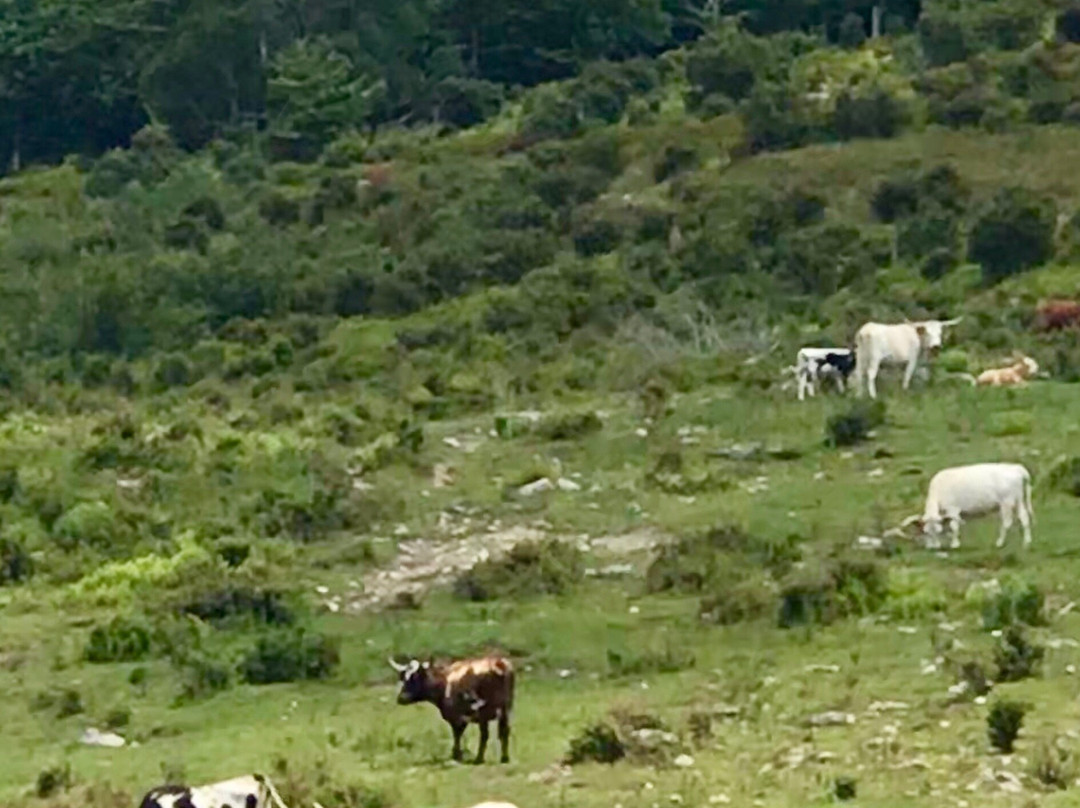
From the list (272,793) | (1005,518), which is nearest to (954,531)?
(1005,518)

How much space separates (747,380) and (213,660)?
1567 centimetres

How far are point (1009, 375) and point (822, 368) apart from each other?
2412mm

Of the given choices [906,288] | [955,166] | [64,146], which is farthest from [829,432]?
[64,146]

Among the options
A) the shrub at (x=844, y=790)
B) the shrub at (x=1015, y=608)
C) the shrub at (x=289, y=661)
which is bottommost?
the shrub at (x=289, y=661)

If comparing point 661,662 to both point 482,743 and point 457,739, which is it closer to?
point 457,739

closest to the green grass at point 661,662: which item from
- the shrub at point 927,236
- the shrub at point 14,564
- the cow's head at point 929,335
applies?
the shrub at point 14,564

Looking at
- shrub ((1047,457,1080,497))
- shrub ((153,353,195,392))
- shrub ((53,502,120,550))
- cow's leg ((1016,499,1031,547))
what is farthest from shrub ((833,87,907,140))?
cow's leg ((1016,499,1031,547))

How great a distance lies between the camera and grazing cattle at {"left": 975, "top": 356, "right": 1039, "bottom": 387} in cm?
3450

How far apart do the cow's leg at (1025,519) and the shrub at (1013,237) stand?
65.8 ft

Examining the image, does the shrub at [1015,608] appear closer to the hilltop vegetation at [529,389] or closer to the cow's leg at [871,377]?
the hilltop vegetation at [529,389]

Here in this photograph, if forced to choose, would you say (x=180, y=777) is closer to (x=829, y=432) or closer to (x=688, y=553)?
(x=688, y=553)

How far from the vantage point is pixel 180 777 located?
60.7ft

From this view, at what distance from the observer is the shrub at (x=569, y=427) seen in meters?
35.3

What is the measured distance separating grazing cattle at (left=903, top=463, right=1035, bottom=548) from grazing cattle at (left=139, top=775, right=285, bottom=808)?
425 inches
